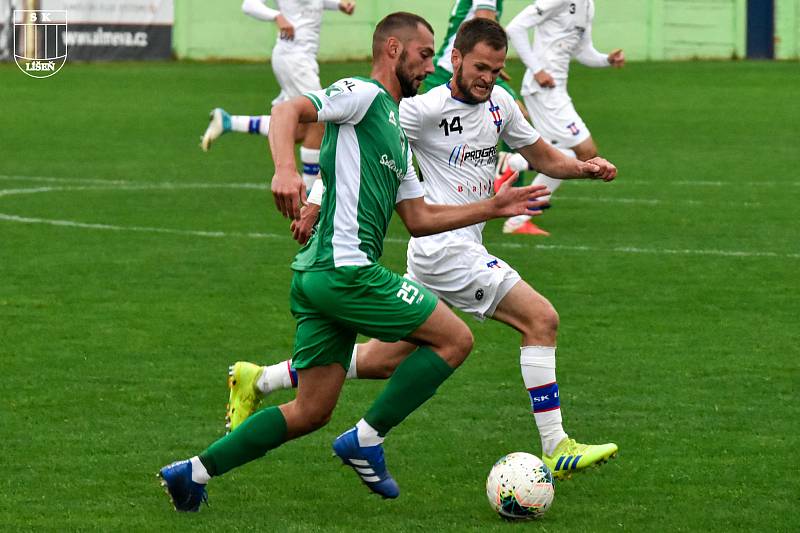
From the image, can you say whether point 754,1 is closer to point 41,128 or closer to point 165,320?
point 41,128

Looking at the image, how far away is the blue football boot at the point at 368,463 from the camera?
20.7 feet

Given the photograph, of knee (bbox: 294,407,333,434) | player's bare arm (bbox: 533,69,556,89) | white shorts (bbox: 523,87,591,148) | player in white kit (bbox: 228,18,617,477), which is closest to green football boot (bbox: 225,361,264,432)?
player in white kit (bbox: 228,18,617,477)

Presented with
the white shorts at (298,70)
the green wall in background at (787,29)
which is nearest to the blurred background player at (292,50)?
the white shorts at (298,70)

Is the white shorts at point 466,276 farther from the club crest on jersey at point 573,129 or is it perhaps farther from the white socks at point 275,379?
the club crest on jersey at point 573,129

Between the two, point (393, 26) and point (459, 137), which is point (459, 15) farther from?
point (393, 26)

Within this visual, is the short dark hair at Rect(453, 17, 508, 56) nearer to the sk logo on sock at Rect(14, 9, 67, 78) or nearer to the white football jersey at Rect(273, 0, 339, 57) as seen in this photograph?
the white football jersey at Rect(273, 0, 339, 57)

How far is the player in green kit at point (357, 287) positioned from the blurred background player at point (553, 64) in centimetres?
744

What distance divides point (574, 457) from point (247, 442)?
1445 mm

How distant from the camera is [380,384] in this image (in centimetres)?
855

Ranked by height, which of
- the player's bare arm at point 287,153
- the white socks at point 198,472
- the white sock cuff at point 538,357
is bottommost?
the white socks at point 198,472

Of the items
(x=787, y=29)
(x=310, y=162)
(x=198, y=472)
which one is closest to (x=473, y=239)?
(x=198, y=472)

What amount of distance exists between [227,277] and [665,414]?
4.71 metres

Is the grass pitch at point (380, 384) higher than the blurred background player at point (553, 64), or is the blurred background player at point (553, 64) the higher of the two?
the blurred background player at point (553, 64)

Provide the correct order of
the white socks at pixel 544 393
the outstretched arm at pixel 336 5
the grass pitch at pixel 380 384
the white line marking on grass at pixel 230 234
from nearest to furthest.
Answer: the grass pitch at pixel 380 384, the white socks at pixel 544 393, the white line marking on grass at pixel 230 234, the outstretched arm at pixel 336 5
